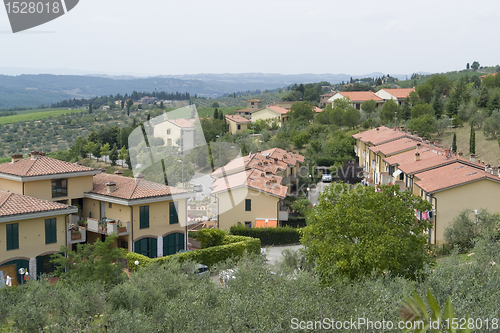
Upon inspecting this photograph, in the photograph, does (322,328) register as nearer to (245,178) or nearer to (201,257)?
(201,257)

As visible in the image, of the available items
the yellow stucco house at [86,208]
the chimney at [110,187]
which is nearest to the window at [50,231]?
the yellow stucco house at [86,208]

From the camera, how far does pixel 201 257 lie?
27703 mm

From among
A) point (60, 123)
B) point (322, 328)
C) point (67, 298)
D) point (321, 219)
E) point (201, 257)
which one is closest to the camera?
point (322, 328)

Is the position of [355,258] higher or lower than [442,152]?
lower

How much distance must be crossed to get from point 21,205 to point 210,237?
11467 millimetres

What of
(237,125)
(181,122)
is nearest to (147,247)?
(181,122)

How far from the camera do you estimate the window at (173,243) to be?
2972cm

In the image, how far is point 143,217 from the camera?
94.3 feet

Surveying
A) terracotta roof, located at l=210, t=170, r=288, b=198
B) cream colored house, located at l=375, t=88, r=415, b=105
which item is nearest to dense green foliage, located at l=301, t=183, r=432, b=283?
terracotta roof, located at l=210, t=170, r=288, b=198

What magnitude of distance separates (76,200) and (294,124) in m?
59.0

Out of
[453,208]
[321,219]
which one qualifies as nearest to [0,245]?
[321,219]

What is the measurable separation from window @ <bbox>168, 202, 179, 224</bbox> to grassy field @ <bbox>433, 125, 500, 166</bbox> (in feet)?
109
